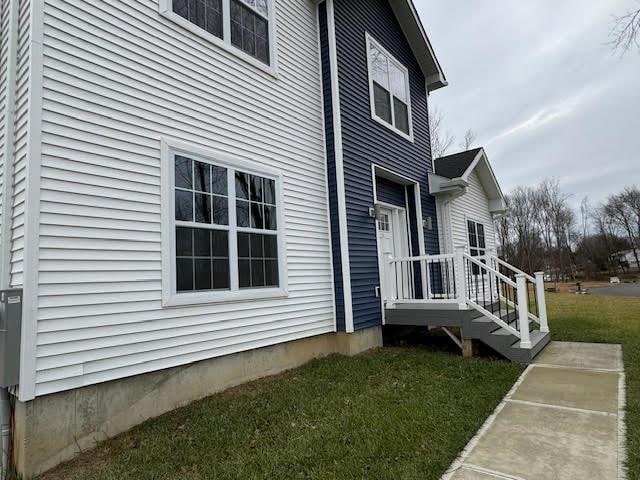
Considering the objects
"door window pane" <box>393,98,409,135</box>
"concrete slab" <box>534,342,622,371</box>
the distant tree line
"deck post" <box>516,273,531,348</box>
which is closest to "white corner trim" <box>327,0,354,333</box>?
"door window pane" <box>393,98,409,135</box>

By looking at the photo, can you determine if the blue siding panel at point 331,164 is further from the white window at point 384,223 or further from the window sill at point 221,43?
the white window at point 384,223

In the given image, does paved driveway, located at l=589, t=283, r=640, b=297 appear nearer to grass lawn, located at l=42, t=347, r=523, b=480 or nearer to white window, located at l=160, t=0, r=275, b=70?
grass lawn, located at l=42, t=347, r=523, b=480

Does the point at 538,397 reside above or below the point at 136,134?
below

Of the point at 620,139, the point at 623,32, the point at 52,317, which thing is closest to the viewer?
the point at 52,317

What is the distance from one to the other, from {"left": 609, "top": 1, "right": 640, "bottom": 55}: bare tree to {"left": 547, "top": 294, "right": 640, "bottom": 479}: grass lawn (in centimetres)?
552

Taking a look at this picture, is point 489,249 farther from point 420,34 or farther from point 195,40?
point 195,40

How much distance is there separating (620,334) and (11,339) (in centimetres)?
949

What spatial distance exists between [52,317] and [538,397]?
16.0 ft

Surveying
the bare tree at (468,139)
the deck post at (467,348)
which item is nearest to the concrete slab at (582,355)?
the deck post at (467,348)

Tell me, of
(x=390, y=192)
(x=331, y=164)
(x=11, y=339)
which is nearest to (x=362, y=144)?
(x=331, y=164)

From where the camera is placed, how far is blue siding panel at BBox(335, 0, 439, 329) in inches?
259

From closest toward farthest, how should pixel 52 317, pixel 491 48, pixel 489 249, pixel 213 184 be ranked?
1. pixel 52 317
2. pixel 213 184
3. pixel 489 249
4. pixel 491 48

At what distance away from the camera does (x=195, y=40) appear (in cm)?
467

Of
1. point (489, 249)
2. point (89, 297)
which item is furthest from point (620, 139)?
point (89, 297)
